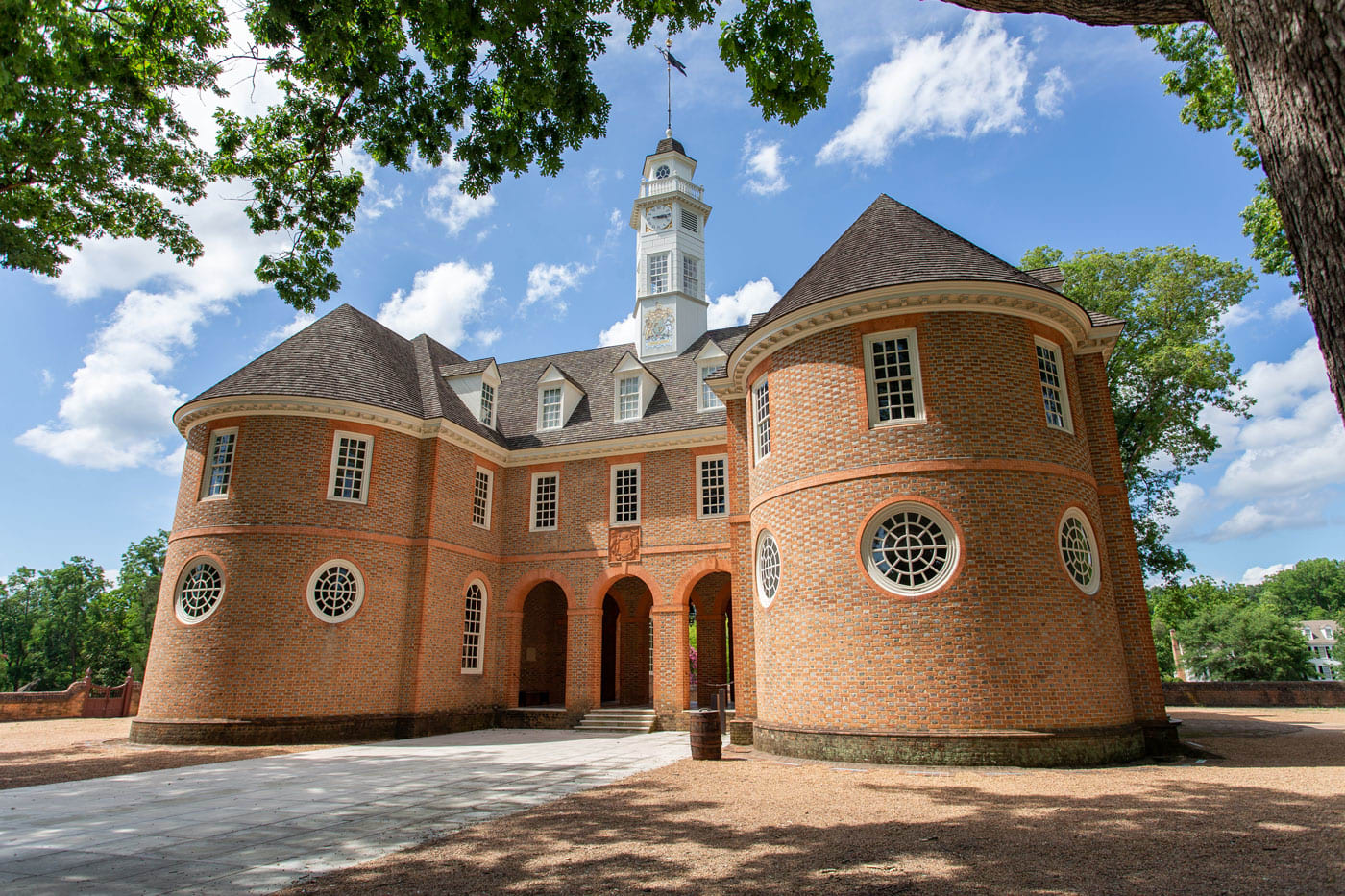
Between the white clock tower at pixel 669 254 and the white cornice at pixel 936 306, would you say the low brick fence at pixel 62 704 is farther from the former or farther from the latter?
the white cornice at pixel 936 306

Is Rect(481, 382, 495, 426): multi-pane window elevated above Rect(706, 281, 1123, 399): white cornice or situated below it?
above

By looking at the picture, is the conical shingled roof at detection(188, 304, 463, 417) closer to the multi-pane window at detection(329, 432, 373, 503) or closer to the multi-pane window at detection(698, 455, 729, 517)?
the multi-pane window at detection(329, 432, 373, 503)

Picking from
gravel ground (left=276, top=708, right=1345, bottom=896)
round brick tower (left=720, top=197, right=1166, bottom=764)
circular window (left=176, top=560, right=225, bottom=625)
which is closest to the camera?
gravel ground (left=276, top=708, right=1345, bottom=896)

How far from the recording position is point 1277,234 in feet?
54.4

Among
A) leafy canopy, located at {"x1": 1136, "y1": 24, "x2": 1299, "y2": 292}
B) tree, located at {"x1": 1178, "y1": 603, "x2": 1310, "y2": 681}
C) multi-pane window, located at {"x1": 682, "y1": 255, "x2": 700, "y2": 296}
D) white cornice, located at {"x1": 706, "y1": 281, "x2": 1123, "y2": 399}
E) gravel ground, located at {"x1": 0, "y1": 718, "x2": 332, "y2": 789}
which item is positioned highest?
multi-pane window, located at {"x1": 682, "y1": 255, "x2": 700, "y2": 296}

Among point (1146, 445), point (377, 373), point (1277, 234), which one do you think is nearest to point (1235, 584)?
point (1146, 445)

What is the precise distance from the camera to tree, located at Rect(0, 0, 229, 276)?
809cm

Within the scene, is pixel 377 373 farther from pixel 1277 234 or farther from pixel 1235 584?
pixel 1235 584

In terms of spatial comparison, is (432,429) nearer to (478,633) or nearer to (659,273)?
(478,633)

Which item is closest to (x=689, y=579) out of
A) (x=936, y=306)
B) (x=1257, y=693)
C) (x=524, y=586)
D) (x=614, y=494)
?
(x=614, y=494)

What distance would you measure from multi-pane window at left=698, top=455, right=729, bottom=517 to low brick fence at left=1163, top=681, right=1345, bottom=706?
2130 cm

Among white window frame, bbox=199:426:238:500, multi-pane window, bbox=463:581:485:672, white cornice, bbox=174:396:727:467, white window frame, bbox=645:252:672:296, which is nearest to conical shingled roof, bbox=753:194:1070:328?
white cornice, bbox=174:396:727:467

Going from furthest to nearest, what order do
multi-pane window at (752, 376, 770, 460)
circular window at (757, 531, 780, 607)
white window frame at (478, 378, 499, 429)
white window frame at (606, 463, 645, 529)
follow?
1. white window frame at (478, 378, 499, 429)
2. white window frame at (606, 463, 645, 529)
3. multi-pane window at (752, 376, 770, 460)
4. circular window at (757, 531, 780, 607)

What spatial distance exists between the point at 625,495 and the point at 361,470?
7.56m
